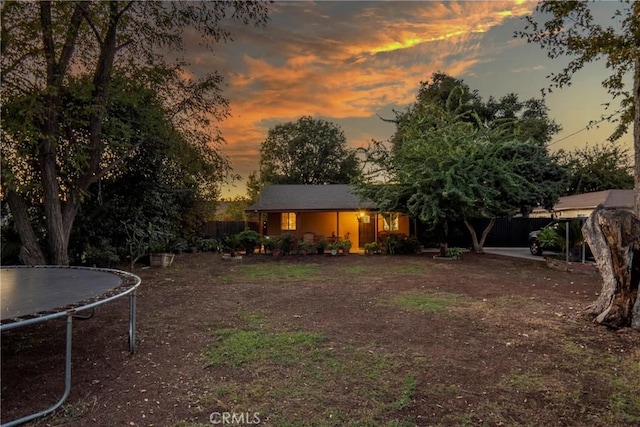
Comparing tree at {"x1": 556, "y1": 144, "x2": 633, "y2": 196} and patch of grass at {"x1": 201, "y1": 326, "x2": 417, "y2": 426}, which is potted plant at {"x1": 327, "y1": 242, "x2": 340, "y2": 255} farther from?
tree at {"x1": 556, "y1": 144, "x2": 633, "y2": 196}

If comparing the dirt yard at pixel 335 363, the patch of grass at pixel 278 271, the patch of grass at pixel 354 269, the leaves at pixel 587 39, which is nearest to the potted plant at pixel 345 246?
the patch of grass at pixel 278 271

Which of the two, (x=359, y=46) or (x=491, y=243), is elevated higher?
(x=359, y=46)

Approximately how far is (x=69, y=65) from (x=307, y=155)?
990 inches

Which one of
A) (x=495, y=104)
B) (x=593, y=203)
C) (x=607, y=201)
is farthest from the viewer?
(x=495, y=104)

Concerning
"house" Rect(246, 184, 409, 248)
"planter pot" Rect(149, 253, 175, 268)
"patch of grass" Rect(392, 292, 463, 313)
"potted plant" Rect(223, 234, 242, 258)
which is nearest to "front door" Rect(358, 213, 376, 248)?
"house" Rect(246, 184, 409, 248)

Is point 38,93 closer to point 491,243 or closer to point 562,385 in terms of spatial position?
point 562,385

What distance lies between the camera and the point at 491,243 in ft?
65.8

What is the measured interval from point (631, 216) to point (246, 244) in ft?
42.1

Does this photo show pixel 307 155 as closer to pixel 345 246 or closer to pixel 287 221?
pixel 287 221

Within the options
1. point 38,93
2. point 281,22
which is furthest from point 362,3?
point 38,93

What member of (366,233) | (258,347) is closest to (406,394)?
(258,347)

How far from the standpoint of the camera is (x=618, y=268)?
5223 millimetres

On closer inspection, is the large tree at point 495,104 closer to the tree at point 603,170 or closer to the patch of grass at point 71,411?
the tree at point 603,170

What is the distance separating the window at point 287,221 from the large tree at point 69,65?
10469 mm
